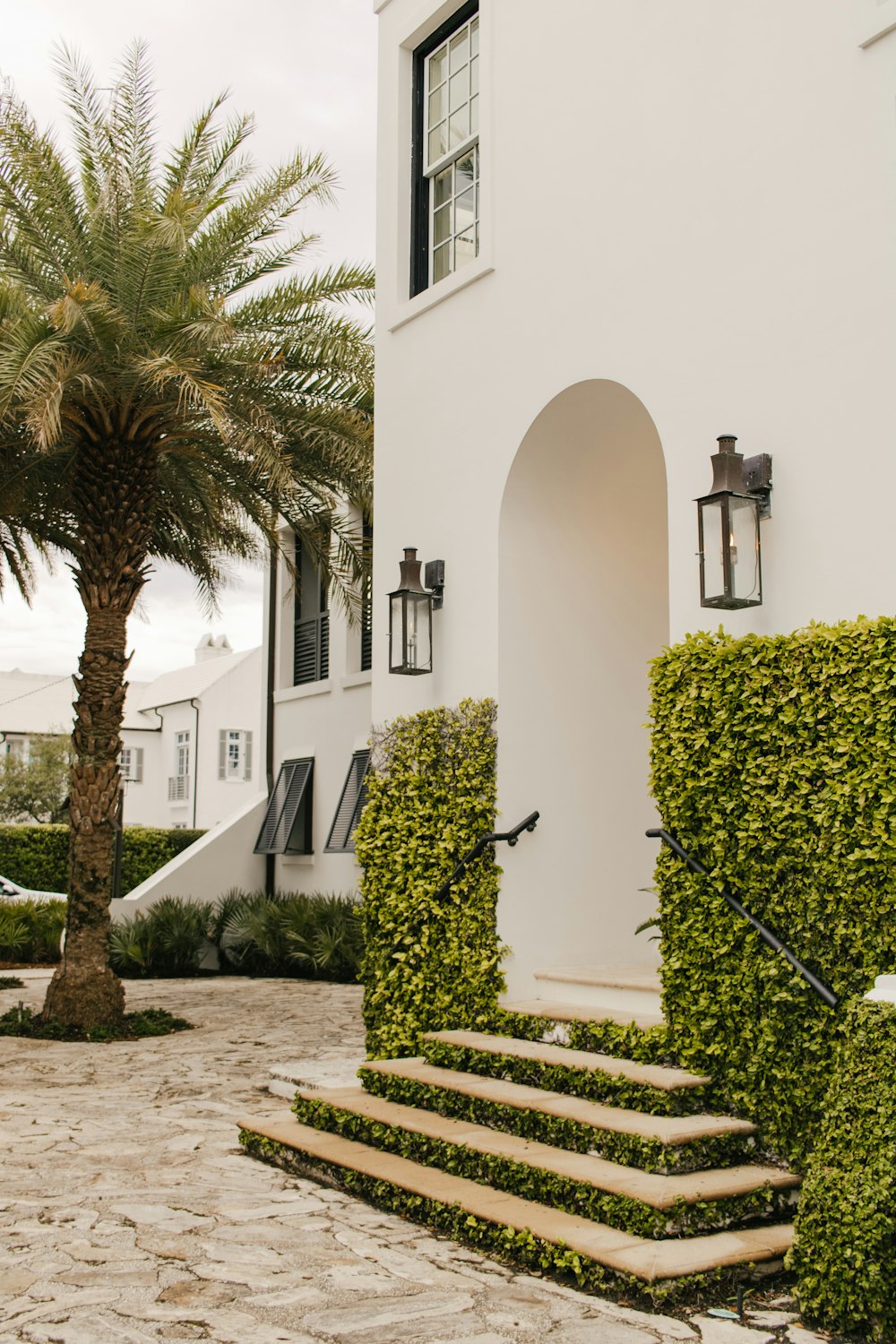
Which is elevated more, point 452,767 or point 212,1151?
point 452,767

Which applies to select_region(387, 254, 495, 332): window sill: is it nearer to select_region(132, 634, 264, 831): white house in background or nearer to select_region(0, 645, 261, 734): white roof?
select_region(132, 634, 264, 831): white house in background

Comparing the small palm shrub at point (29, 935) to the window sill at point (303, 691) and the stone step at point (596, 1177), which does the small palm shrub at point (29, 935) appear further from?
the stone step at point (596, 1177)

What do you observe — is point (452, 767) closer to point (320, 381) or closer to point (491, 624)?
point (491, 624)

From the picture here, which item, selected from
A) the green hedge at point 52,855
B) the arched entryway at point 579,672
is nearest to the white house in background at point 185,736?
the green hedge at point 52,855

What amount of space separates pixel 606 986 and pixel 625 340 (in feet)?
12.0

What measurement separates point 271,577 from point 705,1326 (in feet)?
52.0

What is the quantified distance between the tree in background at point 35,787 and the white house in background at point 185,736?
2189 millimetres

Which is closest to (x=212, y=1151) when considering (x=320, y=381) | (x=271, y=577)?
(x=320, y=381)

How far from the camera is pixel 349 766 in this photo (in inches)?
658

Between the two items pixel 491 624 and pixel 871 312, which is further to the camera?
pixel 491 624

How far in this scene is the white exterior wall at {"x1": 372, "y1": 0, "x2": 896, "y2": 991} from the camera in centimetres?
547

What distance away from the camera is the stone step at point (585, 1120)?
5.04 meters

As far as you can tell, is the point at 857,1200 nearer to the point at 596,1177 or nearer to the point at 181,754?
the point at 596,1177

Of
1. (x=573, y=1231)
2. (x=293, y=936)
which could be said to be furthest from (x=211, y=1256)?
(x=293, y=936)
